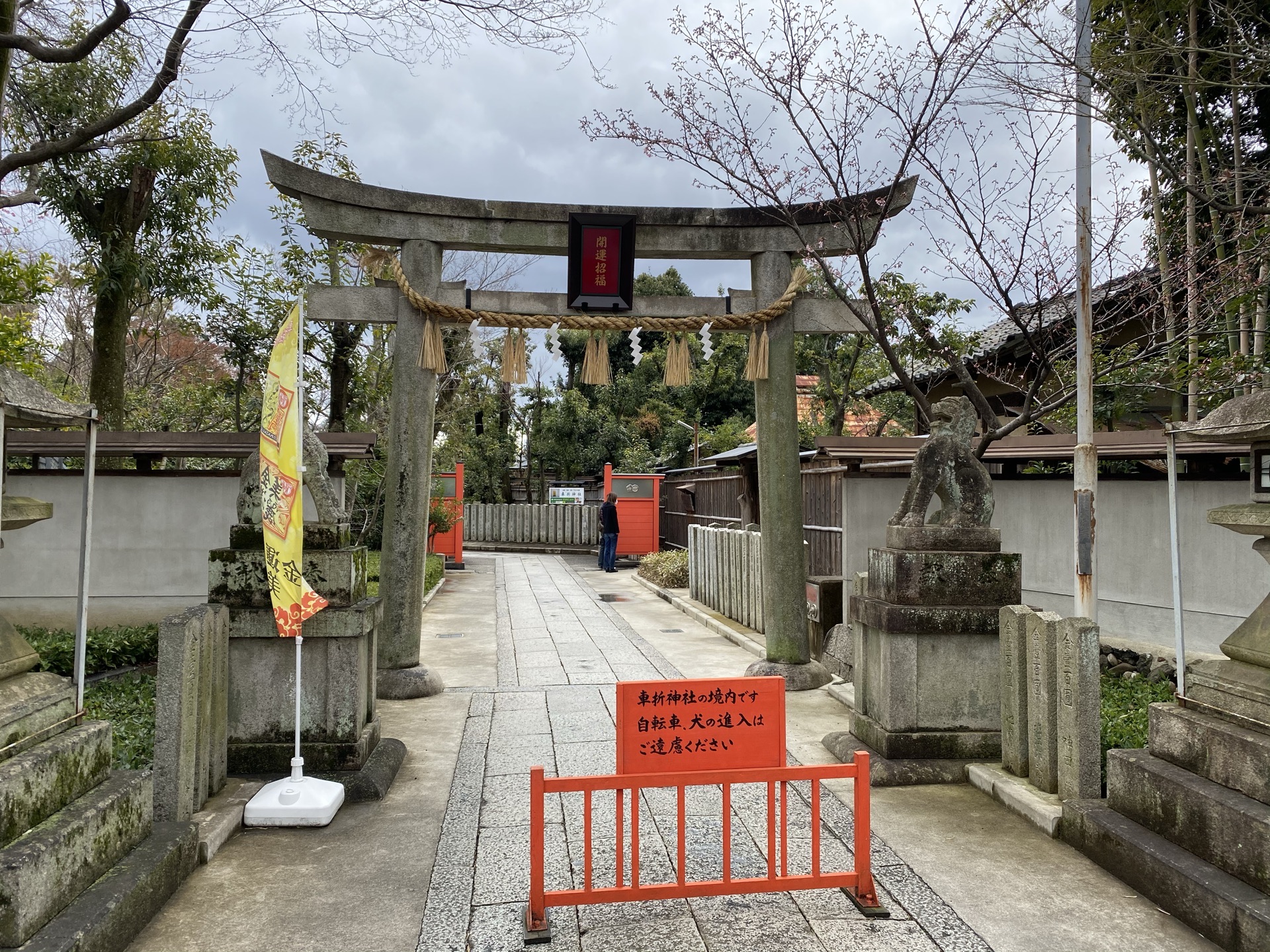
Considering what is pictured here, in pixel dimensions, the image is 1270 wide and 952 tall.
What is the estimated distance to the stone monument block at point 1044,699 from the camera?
14.8 ft

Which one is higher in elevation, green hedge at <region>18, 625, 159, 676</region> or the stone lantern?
the stone lantern

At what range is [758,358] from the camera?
760 cm

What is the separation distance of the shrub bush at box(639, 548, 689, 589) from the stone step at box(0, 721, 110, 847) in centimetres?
1272

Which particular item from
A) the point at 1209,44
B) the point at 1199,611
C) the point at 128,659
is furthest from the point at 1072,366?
the point at 128,659

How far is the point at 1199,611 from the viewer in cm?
708

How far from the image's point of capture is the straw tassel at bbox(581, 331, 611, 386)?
25.2ft

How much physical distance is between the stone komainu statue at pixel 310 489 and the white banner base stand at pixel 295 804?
154 cm

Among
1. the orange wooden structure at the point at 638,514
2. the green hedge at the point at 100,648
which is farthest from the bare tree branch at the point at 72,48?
the orange wooden structure at the point at 638,514

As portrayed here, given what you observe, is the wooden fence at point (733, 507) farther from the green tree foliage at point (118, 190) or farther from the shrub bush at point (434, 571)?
the green tree foliage at point (118, 190)

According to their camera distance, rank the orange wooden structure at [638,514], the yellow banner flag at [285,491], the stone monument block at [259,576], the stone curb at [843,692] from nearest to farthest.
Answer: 1. the yellow banner flag at [285,491]
2. the stone monument block at [259,576]
3. the stone curb at [843,692]
4. the orange wooden structure at [638,514]

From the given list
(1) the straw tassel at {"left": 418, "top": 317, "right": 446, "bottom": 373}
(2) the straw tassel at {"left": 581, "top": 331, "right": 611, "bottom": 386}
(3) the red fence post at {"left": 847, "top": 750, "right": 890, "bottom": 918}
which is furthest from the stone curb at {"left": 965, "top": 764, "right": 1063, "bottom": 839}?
(1) the straw tassel at {"left": 418, "top": 317, "right": 446, "bottom": 373}

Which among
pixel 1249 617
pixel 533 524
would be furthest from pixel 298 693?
pixel 533 524

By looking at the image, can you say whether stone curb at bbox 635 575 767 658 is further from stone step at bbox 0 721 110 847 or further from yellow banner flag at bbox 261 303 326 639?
stone step at bbox 0 721 110 847

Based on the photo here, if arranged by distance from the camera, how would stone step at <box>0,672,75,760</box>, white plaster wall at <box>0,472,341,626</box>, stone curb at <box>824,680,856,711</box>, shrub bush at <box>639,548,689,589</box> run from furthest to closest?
shrub bush at <box>639,548,689,589</box>, white plaster wall at <box>0,472,341,626</box>, stone curb at <box>824,680,856,711</box>, stone step at <box>0,672,75,760</box>
